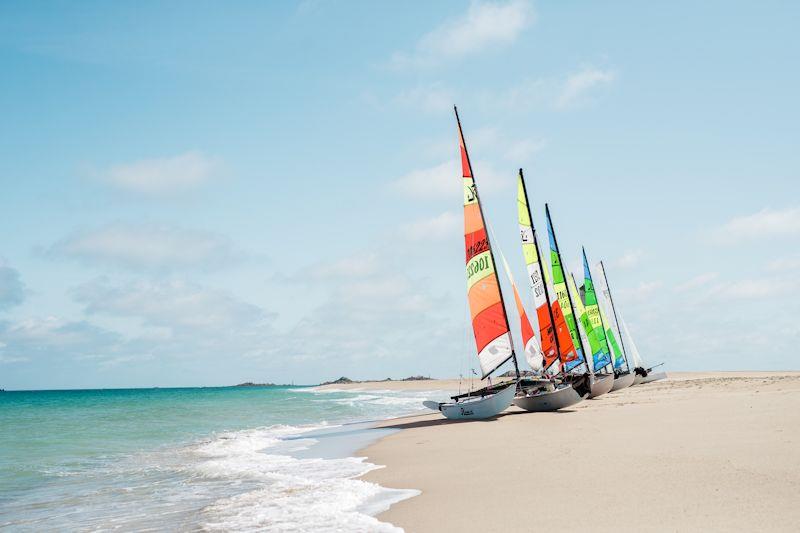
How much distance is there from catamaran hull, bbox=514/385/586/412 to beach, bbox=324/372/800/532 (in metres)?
5.55

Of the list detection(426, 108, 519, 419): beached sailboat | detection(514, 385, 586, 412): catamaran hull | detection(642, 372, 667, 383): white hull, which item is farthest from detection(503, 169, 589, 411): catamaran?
detection(642, 372, 667, 383): white hull

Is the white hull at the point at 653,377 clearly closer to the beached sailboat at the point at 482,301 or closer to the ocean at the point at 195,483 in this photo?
the beached sailboat at the point at 482,301

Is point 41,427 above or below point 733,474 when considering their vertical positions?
above

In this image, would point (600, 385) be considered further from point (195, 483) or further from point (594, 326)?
point (195, 483)

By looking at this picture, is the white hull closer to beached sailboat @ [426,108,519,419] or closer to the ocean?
beached sailboat @ [426,108,519,419]

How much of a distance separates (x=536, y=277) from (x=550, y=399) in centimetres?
845

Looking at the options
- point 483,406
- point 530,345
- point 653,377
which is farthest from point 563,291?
point 653,377

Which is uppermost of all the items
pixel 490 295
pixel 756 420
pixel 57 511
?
pixel 490 295

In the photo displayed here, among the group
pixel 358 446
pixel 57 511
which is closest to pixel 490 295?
pixel 358 446

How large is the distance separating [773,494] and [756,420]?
862cm

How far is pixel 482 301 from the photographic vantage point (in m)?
26.0

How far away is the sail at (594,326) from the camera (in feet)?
135

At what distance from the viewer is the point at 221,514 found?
438 inches

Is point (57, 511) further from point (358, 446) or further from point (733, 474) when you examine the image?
point (733, 474)
